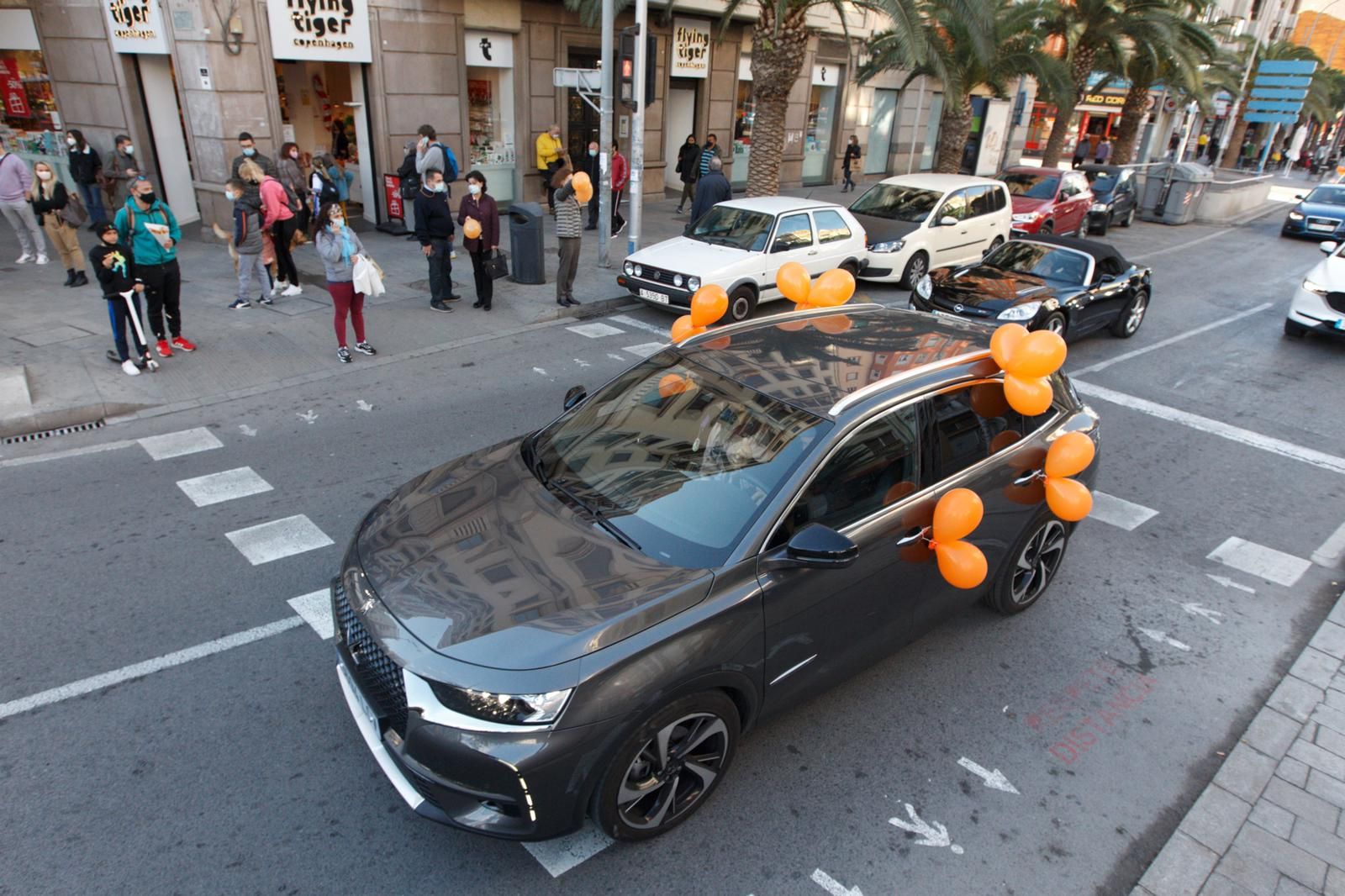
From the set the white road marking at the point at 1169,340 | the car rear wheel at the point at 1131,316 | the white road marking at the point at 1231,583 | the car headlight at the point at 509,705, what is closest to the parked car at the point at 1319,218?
the white road marking at the point at 1169,340

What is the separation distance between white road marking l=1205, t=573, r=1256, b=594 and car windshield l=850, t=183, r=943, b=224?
9.17 m

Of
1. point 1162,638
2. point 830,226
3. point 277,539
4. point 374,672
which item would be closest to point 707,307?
point 277,539

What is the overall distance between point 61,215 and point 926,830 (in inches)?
505

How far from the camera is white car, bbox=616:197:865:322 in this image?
1098cm

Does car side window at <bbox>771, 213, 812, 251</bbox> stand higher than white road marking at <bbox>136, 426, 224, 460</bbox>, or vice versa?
car side window at <bbox>771, 213, 812, 251</bbox>

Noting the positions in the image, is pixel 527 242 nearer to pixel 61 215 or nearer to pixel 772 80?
pixel 61 215

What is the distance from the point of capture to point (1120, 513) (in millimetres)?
6734

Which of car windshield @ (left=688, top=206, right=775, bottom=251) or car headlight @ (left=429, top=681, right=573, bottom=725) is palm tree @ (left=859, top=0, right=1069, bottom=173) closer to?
car windshield @ (left=688, top=206, right=775, bottom=251)

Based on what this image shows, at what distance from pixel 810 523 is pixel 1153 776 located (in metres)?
2.25

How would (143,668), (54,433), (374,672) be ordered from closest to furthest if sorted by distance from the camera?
(374,672)
(143,668)
(54,433)

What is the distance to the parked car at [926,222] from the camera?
44.2 ft

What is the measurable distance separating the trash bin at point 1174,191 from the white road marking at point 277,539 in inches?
1064

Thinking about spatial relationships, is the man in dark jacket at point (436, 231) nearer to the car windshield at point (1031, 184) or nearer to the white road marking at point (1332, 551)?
the white road marking at point (1332, 551)

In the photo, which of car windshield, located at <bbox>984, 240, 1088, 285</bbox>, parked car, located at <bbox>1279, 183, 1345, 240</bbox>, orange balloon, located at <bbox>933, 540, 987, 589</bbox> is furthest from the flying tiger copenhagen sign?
parked car, located at <bbox>1279, 183, 1345, 240</bbox>
